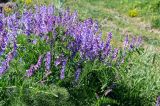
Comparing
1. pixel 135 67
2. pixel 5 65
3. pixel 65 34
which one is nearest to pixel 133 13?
pixel 135 67

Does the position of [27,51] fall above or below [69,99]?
above

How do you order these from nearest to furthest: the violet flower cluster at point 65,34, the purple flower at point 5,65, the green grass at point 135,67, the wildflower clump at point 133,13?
the purple flower at point 5,65
the violet flower cluster at point 65,34
the green grass at point 135,67
the wildflower clump at point 133,13

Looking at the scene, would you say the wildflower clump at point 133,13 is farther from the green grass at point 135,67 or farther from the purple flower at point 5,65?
the purple flower at point 5,65

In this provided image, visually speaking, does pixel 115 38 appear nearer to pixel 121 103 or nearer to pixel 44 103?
pixel 121 103

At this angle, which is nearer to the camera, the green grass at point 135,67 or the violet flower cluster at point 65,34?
the violet flower cluster at point 65,34

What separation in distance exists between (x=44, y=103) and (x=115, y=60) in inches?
64.3

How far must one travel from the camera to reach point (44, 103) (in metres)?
5.65

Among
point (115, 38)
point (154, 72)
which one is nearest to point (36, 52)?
point (154, 72)

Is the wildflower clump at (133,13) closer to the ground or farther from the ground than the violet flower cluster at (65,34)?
closer to the ground

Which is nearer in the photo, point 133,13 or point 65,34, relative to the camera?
point 65,34

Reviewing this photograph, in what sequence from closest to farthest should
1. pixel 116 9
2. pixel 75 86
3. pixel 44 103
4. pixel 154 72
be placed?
pixel 44 103, pixel 75 86, pixel 154 72, pixel 116 9

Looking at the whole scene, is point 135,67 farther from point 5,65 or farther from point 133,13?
point 133,13

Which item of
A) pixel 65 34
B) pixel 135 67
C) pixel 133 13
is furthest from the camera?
pixel 133 13

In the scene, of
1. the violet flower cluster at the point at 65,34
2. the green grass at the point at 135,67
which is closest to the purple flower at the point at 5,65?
the violet flower cluster at the point at 65,34
